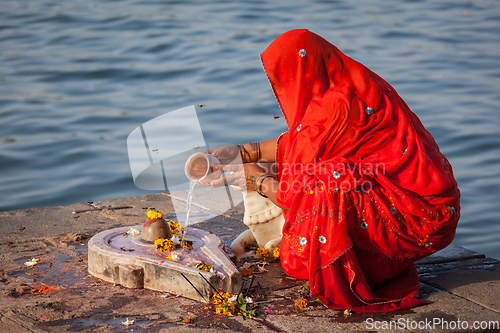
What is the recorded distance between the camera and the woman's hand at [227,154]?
331cm

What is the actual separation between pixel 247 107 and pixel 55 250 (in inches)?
264

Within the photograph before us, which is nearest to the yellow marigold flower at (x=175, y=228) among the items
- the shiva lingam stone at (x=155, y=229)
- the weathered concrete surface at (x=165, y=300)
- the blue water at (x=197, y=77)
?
the shiva lingam stone at (x=155, y=229)

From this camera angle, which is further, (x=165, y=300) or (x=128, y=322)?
(x=165, y=300)

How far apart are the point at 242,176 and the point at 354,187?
69 centimetres

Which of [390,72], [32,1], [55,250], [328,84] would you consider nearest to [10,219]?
[55,250]

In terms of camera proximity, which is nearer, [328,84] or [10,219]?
[328,84]

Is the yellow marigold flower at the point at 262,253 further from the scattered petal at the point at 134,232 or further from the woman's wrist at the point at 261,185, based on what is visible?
the scattered petal at the point at 134,232

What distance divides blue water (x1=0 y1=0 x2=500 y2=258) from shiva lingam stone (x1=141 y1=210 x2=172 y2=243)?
349cm

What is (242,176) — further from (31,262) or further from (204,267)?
(31,262)

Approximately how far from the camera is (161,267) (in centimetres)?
286

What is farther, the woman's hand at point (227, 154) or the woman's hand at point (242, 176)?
the woman's hand at point (227, 154)

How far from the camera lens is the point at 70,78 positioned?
11656 millimetres

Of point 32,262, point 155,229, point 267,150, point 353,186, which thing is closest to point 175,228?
point 155,229

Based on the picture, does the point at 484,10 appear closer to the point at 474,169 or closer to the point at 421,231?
the point at 474,169
